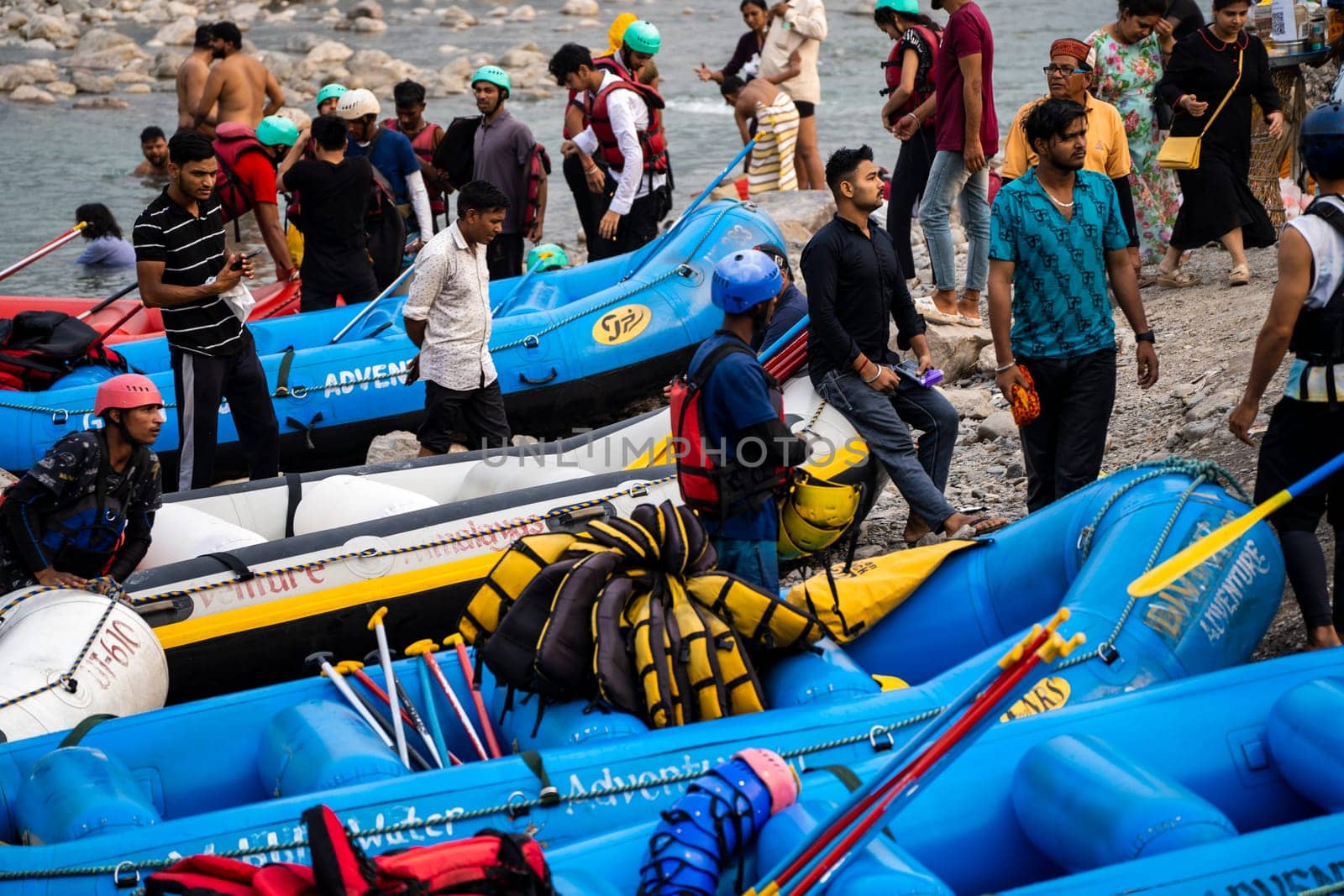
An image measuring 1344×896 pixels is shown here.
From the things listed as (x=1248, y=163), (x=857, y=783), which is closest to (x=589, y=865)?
(x=857, y=783)

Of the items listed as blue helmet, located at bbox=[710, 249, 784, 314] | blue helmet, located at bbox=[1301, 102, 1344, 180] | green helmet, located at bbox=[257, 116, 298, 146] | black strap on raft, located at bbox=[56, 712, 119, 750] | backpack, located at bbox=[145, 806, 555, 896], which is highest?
blue helmet, located at bbox=[1301, 102, 1344, 180]

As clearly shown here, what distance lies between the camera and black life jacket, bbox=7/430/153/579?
460cm

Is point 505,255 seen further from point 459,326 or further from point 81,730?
point 81,730

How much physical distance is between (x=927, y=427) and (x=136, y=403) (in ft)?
8.79

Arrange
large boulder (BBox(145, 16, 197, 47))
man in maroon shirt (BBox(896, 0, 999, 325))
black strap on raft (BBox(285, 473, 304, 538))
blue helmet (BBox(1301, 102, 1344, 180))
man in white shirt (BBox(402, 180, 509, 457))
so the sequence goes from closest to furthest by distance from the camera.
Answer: blue helmet (BBox(1301, 102, 1344, 180))
black strap on raft (BBox(285, 473, 304, 538))
man in white shirt (BBox(402, 180, 509, 457))
man in maroon shirt (BBox(896, 0, 999, 325))
large boulder (BBox(145, 16, 197, 47))

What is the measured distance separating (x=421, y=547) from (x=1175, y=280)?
4268mm

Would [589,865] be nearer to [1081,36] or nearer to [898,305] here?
[898,305]

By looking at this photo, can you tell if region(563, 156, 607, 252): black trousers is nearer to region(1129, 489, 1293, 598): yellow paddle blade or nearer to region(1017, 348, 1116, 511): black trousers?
region(1017, 348, 1116, 511): black trousers

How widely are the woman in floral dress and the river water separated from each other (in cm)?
571

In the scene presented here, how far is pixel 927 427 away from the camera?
5.50m

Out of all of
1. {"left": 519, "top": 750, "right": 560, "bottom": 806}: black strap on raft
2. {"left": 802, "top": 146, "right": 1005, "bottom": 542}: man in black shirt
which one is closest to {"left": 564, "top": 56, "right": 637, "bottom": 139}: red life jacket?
{"left": 802, "top": 146, "right": 1005, "bottom": 542}: man in black shirt

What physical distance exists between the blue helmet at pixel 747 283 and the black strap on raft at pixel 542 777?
141 centimetres

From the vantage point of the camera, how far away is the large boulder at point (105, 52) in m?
21.5

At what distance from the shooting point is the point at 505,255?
859 cm
